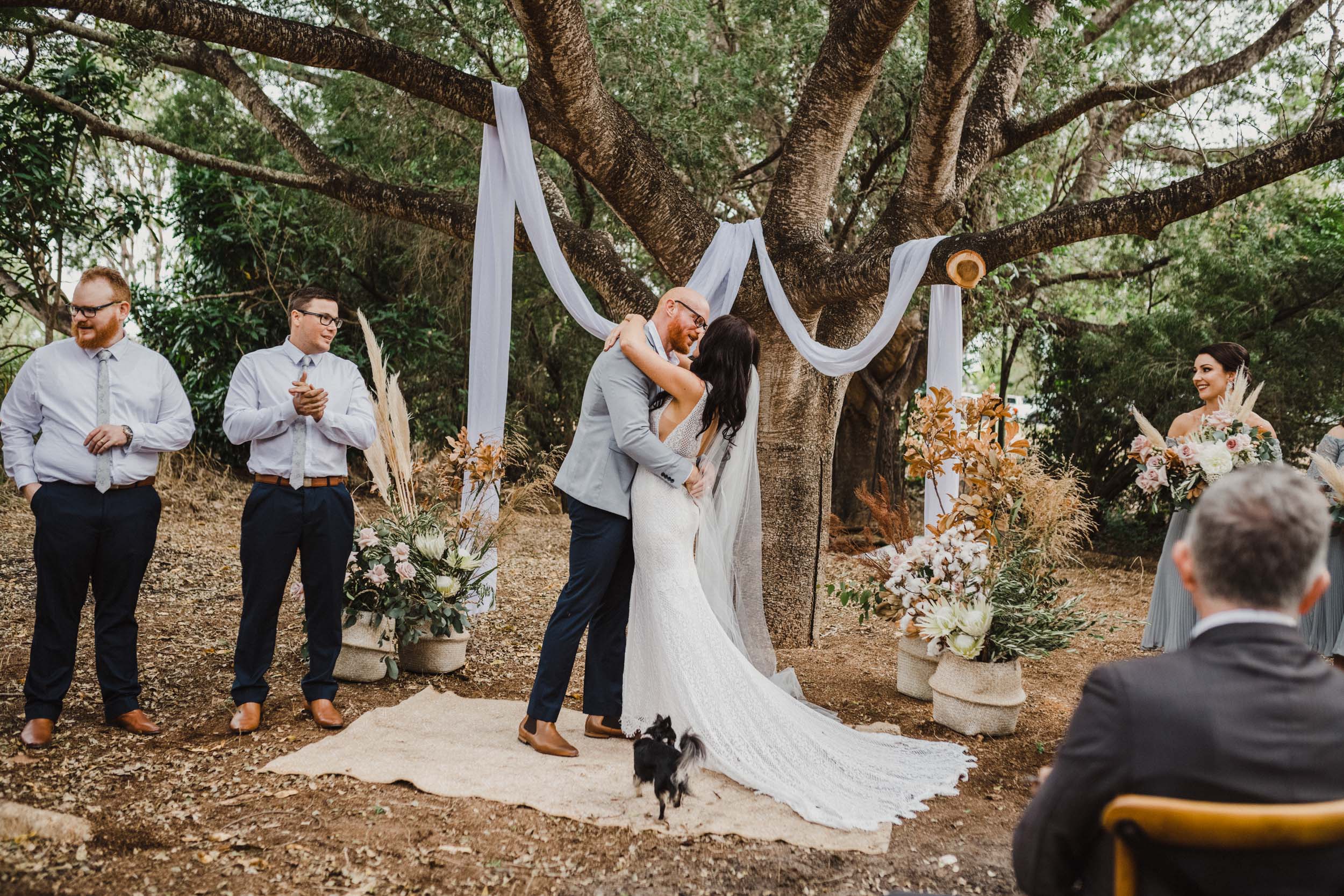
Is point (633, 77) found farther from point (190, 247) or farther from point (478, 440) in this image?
point (190, 247)

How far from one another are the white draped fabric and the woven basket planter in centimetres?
65

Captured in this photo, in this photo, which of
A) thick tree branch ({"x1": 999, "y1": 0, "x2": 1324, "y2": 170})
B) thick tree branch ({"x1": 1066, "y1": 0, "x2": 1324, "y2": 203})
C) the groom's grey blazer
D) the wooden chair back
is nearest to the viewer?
the wooden chair back

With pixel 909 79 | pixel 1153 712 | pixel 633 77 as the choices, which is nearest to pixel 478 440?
pixel 633 77

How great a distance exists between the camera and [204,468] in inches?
450

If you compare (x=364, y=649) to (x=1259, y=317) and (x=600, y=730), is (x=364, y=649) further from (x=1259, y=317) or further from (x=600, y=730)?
(x=1259, y=317)

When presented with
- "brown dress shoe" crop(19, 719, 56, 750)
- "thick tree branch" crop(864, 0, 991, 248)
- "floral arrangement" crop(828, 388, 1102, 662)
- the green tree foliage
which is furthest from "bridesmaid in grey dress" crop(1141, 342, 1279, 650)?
"brown dress shoe" crop(19, 719, 56, 750)

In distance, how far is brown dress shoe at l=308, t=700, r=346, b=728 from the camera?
13.9ft

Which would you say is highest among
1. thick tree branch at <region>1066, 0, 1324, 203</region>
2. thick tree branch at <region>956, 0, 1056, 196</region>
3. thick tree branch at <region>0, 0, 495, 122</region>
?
thick tree branch at <region>1066, 0, 1324, 203</region>

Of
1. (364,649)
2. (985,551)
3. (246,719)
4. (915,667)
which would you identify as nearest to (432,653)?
(364,649)

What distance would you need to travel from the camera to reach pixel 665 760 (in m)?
3.39

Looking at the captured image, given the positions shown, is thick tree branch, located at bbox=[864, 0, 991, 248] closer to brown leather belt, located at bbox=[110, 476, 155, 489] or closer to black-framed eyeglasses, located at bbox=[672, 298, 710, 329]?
black-framed eyeglasses, located at bbox=[672, 298, 710, 329]

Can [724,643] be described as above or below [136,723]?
above

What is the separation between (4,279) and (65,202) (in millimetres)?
2044

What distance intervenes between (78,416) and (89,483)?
10.6 inches
